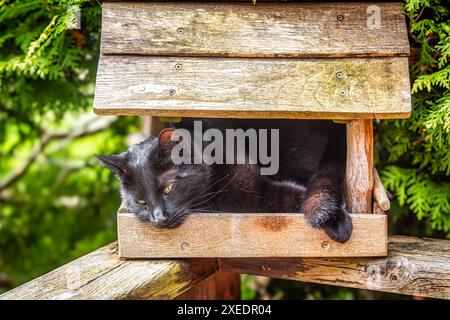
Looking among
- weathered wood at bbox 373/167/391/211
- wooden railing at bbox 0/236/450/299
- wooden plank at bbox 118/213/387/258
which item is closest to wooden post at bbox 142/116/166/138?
wooden railing at bbox 0/236/450/299

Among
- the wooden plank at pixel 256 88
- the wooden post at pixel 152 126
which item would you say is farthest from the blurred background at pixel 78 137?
the wooden post at pixel 152 126

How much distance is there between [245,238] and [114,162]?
0.66 metres

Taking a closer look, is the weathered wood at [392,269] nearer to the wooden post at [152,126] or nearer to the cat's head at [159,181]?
the cat's head at [159,181]

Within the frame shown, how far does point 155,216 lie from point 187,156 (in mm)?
358

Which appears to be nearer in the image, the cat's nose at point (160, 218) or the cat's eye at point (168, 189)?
the cat's nose at point (160, 218)

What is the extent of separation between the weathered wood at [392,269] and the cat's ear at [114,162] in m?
0.79

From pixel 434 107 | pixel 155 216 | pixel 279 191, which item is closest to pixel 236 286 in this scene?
pixel 279 191

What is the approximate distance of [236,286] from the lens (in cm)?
357

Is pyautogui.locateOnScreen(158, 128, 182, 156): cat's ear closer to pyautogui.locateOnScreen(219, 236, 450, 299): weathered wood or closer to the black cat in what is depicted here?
the black cat

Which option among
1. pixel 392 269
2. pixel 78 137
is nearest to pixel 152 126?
pixel 392 269

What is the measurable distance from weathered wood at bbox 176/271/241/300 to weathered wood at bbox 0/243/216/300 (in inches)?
27.8

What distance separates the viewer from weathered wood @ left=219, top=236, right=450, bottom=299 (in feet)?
7.61

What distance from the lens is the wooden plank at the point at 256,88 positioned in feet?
7.14
